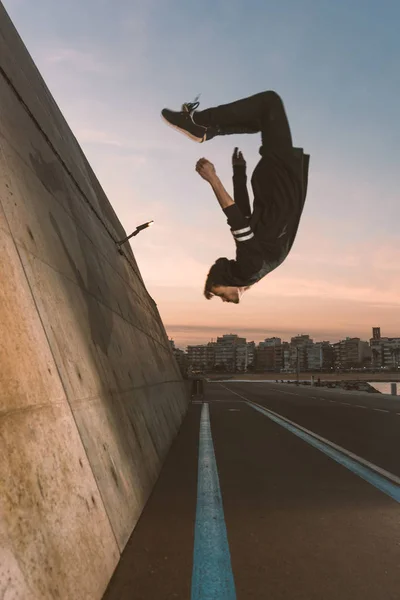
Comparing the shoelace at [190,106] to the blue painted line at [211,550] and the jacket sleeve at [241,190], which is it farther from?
the blue painted line at [211,550]

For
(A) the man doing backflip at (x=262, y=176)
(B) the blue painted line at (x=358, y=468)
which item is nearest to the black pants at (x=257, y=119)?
(A) the man doing backflip at (x=262, y=176)

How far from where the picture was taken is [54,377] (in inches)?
128

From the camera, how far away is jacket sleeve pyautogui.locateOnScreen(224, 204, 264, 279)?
4.11 m

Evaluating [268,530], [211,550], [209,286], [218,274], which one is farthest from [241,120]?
[268,530]

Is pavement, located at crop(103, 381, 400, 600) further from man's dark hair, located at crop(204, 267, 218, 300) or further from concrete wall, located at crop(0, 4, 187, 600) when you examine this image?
man's dark hair, located at crop(204, 267, 218, 300)

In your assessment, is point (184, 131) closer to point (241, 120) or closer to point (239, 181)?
point (241, 120)

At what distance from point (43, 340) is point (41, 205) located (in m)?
1.73

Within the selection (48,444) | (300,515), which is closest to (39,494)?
(48,444)

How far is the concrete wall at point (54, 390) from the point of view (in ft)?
7.90

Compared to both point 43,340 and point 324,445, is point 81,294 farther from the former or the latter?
point 324,445

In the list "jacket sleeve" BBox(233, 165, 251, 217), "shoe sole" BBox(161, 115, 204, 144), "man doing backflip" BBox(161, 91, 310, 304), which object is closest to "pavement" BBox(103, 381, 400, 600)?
"man doing backflip" BBox(161, 91, 310, 304)

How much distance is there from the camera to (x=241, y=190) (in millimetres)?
4484

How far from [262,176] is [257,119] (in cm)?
46

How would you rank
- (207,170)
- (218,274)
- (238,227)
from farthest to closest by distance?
(218,274) < (207,170) < (238,227)
